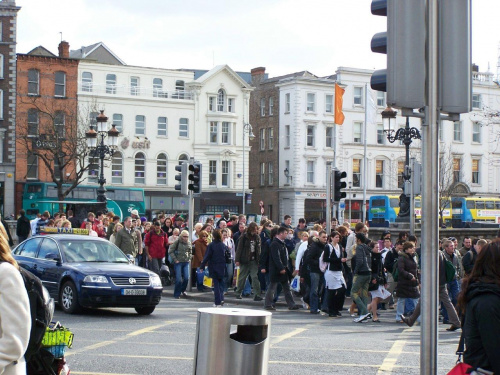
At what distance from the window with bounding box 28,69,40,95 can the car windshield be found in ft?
164

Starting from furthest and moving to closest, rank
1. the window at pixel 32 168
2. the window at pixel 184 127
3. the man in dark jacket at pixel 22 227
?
the window at pixel 184 127 < the window at pixel 32 168 < the man in dark jacket at pixel 22 227

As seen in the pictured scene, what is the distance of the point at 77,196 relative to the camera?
60781mm

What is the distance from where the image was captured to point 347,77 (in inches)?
3051

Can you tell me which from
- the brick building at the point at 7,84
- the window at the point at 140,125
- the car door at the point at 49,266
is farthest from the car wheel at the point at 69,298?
the window at the point at 140,125

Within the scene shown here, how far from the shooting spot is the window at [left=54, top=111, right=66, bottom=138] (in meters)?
61.0

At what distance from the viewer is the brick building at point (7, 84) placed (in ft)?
208

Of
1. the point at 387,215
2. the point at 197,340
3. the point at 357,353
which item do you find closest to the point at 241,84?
the point at 387,215

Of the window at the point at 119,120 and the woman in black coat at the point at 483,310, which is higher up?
the window at the point at 119,120

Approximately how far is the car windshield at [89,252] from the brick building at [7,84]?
47339mm

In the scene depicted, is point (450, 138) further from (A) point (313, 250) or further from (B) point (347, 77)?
(A) point (313, 250)

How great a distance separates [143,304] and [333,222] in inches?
550

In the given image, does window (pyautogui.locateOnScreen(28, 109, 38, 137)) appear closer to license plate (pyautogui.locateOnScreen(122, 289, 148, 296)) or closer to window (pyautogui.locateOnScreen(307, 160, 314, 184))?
window (pyautogui.locateOnScreen(307, 160, 314, 184))

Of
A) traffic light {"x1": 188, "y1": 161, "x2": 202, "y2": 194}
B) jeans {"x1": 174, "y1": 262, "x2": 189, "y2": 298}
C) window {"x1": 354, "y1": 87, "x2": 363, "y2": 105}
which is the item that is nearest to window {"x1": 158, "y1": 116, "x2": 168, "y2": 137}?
window {"x1": 354, "y1": 87, "x2": 363, "y2": 105}

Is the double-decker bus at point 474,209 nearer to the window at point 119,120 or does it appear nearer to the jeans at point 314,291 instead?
the window at point 119,120
